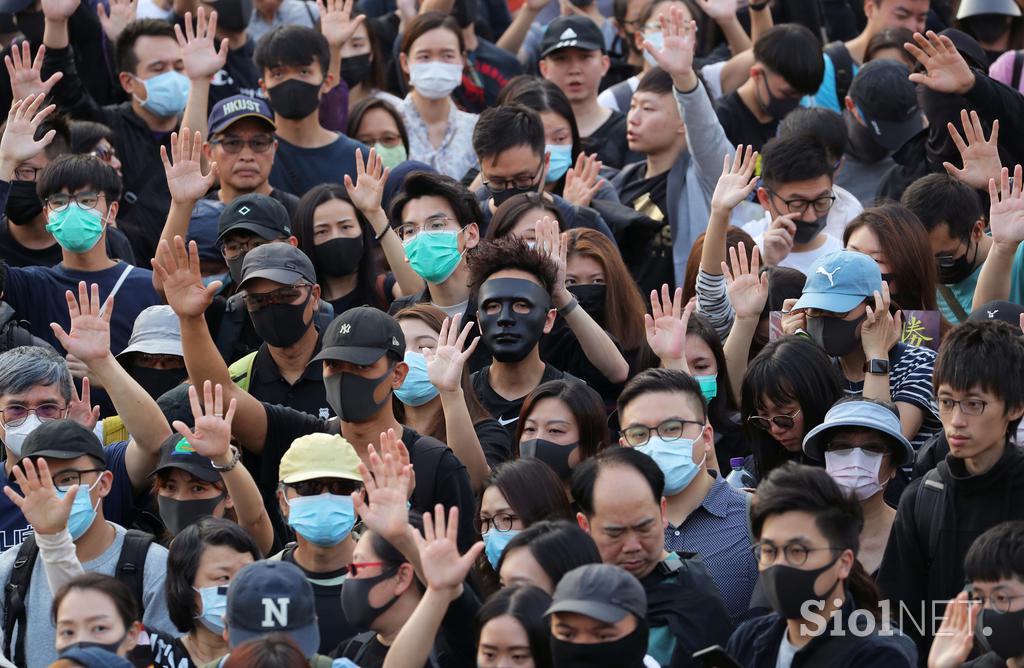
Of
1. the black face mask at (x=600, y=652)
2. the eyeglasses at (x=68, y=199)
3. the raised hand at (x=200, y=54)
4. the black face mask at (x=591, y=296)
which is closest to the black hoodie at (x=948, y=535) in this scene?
the black face mask at (x=600, y=652)

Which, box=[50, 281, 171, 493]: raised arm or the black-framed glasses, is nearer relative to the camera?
the black-framed glasses

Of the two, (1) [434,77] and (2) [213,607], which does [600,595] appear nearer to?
(2) [213,607]

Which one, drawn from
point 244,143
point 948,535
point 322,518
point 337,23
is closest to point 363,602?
point 322,518

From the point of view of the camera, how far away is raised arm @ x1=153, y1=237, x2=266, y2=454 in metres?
A: 7.90

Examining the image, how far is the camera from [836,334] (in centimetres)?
808

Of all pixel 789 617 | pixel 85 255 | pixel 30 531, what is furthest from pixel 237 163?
pixel 789 617

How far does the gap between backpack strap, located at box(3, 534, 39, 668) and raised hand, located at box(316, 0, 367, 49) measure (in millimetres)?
5045

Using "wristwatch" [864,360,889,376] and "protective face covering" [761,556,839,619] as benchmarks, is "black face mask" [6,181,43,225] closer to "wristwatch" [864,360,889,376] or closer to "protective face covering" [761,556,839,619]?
"wristwatch" [864,360,889,376]

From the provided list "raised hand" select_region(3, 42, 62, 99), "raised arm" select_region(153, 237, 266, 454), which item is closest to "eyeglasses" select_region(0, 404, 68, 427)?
"raised arm" select_region(153, 237, 266, 454)

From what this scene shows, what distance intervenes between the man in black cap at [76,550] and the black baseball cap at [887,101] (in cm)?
506

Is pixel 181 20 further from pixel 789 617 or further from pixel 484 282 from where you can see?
pixel 789 617

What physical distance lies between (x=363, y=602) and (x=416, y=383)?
194cm

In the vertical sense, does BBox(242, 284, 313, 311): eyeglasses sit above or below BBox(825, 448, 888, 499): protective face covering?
above

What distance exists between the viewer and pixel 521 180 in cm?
984
